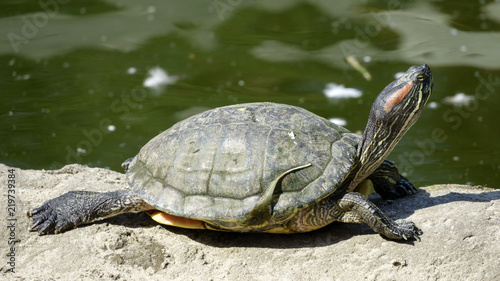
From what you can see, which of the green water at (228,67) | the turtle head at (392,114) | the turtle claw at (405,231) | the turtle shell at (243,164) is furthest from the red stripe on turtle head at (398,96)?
the green water at (228,67)

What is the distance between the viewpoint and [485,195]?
15.9 feet

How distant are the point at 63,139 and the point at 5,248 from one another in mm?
3327

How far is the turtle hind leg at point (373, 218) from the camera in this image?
13.3 feet

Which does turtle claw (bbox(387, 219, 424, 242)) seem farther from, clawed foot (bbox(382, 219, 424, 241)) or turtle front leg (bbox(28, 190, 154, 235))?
turtle front leg (bbox(28, 190, 154, 235))

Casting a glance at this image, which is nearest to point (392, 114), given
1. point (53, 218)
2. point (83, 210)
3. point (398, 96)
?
point (398, 96)

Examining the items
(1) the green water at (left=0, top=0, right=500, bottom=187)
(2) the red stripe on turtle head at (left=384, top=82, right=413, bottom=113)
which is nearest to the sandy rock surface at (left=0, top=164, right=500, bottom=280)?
(2) the red stripe on turtle head at (left=384, top=82, right=413, bottom=113)

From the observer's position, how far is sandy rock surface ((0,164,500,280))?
3895mm

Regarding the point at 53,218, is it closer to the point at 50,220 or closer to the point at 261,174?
the point at 50,220

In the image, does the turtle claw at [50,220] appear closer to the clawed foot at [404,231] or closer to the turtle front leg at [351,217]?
the turtle front leg at [351,217]

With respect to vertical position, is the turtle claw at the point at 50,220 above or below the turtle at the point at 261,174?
below

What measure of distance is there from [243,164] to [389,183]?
1640mm

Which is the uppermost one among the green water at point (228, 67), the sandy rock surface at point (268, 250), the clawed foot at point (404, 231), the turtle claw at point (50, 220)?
the clawed foot at point (404, 231)

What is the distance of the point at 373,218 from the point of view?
13.4 feet

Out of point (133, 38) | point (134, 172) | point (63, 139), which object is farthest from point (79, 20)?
point (134, 172)
